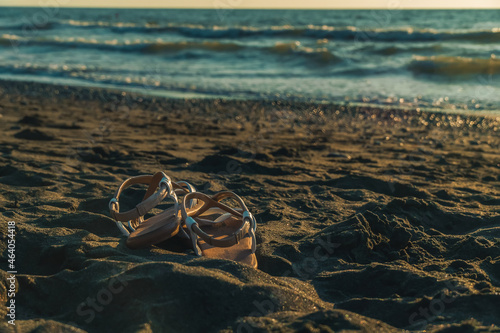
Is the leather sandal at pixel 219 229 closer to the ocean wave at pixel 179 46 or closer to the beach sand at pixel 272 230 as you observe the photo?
the beach sand at pixel 272 230

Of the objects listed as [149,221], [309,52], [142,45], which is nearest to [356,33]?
[309,52]

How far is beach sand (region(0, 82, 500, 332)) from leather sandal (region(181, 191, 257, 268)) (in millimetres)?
97

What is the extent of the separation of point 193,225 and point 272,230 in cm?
64

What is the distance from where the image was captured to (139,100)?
30.5 feet

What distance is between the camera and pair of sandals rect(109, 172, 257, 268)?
266 centimetres

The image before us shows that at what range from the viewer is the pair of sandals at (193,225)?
2656 millimetres

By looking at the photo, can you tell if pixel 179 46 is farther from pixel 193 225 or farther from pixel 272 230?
pixel 193 225

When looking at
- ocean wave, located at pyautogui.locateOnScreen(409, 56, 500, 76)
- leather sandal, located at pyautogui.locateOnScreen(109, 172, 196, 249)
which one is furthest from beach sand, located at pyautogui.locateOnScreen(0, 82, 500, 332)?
ocean wave, located at pyautogui.locateOnScreen(409, 56, 500, 76)

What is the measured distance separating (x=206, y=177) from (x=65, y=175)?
1140mm

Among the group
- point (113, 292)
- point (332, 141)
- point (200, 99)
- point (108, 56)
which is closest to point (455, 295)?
point (113, 292)

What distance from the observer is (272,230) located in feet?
10.3

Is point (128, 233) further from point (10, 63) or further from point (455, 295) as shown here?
point (10, 63)

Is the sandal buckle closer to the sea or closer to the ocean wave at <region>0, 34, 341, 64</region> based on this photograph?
the sea

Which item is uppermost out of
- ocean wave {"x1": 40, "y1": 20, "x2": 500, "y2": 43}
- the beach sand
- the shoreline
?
ocean wave {"x1": 40, "y1": 20, "x2": 500, "y2": 43}
